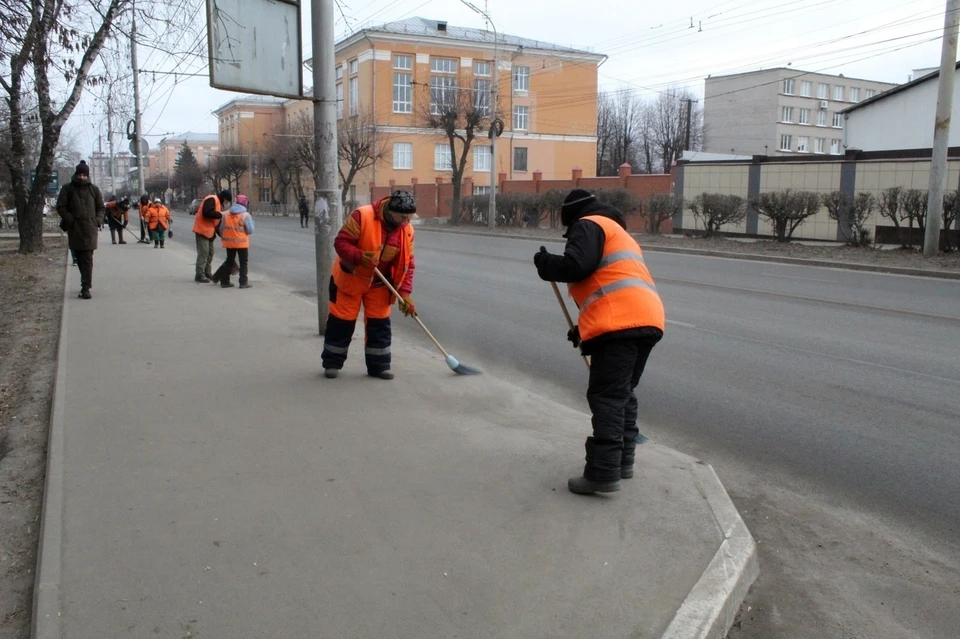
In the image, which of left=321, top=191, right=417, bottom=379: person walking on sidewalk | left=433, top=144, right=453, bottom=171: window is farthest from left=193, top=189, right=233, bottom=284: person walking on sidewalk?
left=433, top=144, right=453, bottom=171: window

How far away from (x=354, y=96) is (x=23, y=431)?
58571 millimetres

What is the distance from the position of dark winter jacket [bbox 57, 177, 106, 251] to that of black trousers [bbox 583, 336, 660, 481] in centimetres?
890

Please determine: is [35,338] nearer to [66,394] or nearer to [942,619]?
[66,394]

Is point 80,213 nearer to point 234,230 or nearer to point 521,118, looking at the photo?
point 234,230

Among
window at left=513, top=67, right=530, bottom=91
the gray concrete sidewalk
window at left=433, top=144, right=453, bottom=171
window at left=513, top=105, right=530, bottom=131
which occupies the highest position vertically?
window at left=513, top=67, right=530, bottom=91

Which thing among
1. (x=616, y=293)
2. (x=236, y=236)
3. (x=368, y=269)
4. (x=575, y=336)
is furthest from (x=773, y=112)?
(x=616, y=293)

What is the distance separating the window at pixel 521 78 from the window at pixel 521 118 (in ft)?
4.83

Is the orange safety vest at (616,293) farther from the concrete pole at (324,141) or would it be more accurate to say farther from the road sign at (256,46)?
the road sign at (256,46)

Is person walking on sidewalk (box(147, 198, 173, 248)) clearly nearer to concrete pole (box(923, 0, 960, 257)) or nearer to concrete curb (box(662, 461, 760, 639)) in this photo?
concrete pole (box(923, 0, 960, 257))

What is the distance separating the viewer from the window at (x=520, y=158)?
64.7m

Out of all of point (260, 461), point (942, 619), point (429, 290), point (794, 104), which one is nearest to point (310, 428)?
point (260, 461)

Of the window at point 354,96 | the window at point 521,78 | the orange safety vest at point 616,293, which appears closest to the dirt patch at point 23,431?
the orange safety vest at point 616,293

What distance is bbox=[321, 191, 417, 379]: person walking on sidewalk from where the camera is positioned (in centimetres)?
635

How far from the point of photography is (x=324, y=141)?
8344mm
